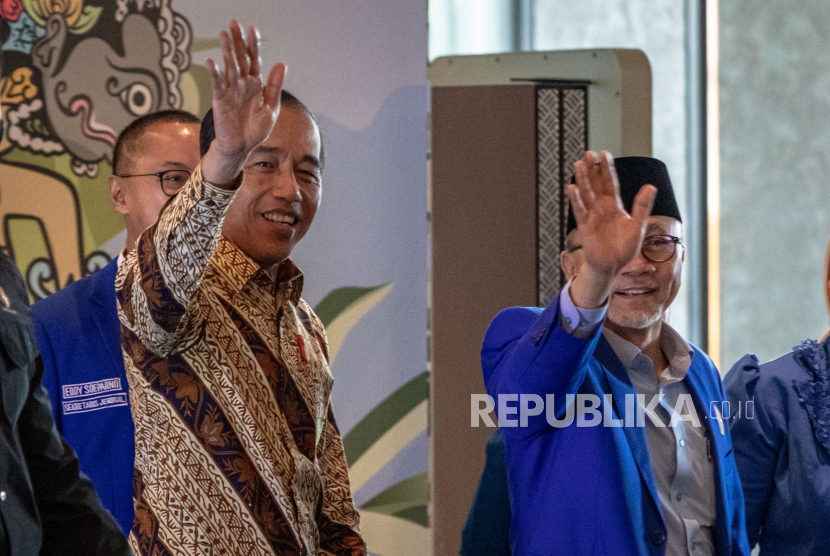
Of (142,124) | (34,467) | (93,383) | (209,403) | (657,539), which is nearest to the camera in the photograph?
(34,467)

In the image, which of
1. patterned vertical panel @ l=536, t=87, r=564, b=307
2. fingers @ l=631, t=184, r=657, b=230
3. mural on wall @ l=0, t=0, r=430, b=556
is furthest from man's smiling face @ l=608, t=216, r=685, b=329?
mural on wall @ l=0, t=0, r=430, b=556

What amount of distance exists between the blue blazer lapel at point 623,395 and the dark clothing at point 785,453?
2.10ft

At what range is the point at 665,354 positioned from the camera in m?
2.09

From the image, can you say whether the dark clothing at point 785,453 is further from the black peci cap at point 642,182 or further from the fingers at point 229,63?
the fingers at point 229,63

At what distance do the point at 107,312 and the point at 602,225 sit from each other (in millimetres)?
1350

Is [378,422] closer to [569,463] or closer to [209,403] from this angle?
[569,463]

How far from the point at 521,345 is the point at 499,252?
1585 mm

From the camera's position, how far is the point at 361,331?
3354mm

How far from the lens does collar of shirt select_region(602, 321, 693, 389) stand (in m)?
1.95

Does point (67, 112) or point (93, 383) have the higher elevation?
point (67, 112)

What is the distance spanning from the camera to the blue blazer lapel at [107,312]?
86.2 inches

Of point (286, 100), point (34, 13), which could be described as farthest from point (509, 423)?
point (34, 13)

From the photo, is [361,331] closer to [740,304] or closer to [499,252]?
[499,252]

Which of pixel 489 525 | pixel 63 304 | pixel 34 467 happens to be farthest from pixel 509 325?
pixel 63 304
